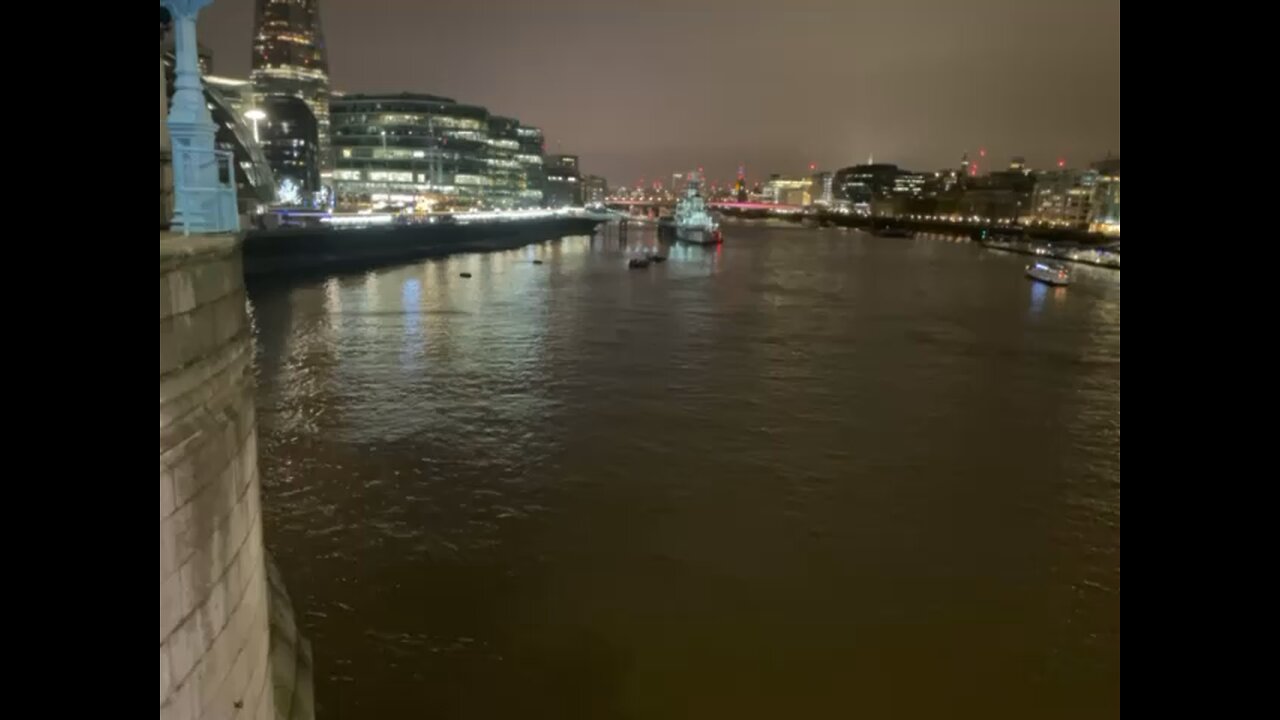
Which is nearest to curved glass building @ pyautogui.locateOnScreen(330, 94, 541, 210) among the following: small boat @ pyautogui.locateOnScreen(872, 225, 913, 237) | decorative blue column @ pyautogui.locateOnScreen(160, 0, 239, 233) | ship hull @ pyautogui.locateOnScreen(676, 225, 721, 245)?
ship hull @ pyautogui.locateOnScreen(676, 225, 721, 245)

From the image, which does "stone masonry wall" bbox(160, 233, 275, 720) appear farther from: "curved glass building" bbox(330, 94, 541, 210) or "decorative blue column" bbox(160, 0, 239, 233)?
"curved glass building" bbox(330, 94, 541, 210)

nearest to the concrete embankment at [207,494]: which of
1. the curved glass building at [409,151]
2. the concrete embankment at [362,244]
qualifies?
the concrete embankment at [362,244]

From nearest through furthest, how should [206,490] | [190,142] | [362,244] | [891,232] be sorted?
[206,490]
[190,142]
[362,244]
[891,232]

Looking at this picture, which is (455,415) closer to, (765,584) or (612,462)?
(612,462)

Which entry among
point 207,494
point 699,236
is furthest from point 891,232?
point 207,494

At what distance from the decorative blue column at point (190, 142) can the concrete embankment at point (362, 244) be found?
46.5 meters

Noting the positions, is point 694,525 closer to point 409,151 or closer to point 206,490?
point 206,490

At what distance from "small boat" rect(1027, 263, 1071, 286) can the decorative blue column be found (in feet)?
209

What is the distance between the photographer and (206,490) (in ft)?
17.2

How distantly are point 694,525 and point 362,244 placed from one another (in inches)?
2390

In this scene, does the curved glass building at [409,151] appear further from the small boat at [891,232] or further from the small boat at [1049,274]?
the small boat at [1049,274]

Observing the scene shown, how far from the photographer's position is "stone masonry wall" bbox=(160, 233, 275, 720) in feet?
15.4

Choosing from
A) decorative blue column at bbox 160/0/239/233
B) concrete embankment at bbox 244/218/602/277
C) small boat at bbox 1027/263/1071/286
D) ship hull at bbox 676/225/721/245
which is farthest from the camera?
ship hull at bbox 676/225/721/245
